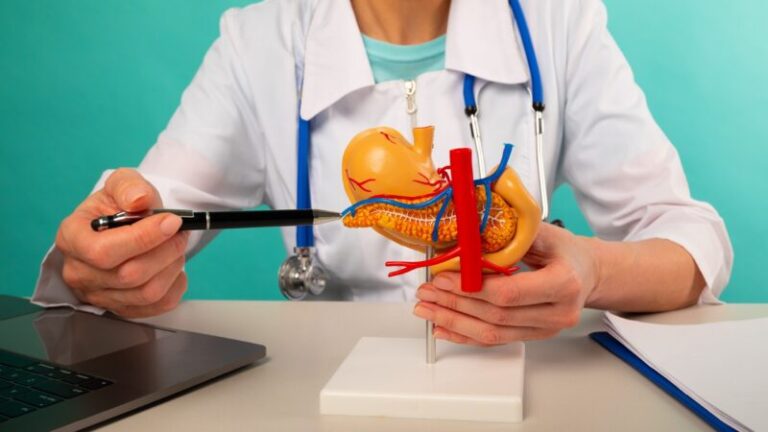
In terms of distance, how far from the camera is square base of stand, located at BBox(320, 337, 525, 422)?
570mm

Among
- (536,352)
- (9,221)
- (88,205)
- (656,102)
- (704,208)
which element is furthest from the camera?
(9,221)

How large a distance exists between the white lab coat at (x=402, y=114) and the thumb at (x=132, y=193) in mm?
253

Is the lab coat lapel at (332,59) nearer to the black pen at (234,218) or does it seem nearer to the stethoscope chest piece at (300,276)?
the stethoscope chest piece at (300,276)

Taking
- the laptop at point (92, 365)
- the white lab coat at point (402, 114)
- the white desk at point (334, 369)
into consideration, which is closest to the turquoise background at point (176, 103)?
the white lab coat at point (402, 114)

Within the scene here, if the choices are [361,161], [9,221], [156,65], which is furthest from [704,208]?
[9,221]

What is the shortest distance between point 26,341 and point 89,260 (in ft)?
0.30

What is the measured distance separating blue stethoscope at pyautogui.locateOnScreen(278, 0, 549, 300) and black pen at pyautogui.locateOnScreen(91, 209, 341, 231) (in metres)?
0.30

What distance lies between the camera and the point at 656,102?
7.25ft

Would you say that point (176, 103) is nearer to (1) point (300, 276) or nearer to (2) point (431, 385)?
(1) point (300, 276)

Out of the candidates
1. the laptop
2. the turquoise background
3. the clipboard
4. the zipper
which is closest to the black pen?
the laptop

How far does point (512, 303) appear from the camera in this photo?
2.03 ft

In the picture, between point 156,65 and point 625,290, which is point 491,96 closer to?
point 625,290

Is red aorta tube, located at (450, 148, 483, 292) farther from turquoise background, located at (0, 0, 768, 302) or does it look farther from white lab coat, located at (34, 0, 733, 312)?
turquoise background, located at (0, 0, 768, 302)

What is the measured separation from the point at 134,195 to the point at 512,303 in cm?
36
